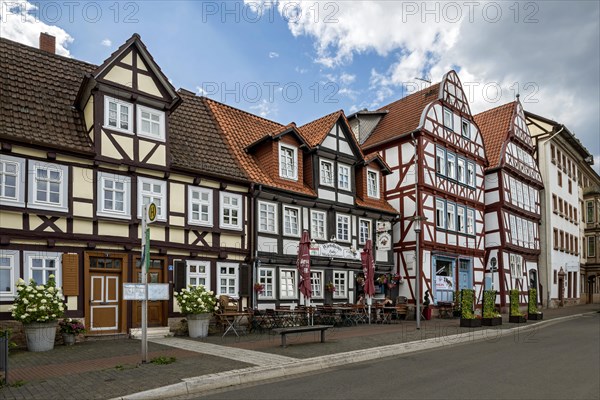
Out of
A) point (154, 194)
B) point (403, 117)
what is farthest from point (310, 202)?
point (403, 117)

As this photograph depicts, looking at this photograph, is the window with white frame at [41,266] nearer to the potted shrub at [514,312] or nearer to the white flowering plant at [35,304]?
the white flowering plant at [35,304]

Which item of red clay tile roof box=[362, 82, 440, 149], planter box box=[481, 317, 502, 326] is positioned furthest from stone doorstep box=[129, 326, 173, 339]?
red clay tile roof box=[362, 82, 440, 149]

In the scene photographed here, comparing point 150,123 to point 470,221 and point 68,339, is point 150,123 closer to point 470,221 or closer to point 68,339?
point 68,339

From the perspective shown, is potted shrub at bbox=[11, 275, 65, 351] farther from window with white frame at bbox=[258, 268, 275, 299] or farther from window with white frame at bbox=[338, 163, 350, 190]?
window with white frame at bbox=[338, 163, 350, 190]

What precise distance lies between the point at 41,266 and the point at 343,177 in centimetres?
1399

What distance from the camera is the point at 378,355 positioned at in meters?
13.1

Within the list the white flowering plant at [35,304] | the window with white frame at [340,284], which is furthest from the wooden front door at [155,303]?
the window with white frame at [340,284]

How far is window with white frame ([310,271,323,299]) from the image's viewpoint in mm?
22453

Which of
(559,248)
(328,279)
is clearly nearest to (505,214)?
(559,248)

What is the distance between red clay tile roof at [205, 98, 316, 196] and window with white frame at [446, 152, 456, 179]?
34.7 ft

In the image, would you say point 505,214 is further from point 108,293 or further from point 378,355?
point 108,293

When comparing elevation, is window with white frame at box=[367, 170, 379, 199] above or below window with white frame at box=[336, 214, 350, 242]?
above

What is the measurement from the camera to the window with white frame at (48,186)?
581 inches

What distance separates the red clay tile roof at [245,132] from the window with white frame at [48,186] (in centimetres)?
704
